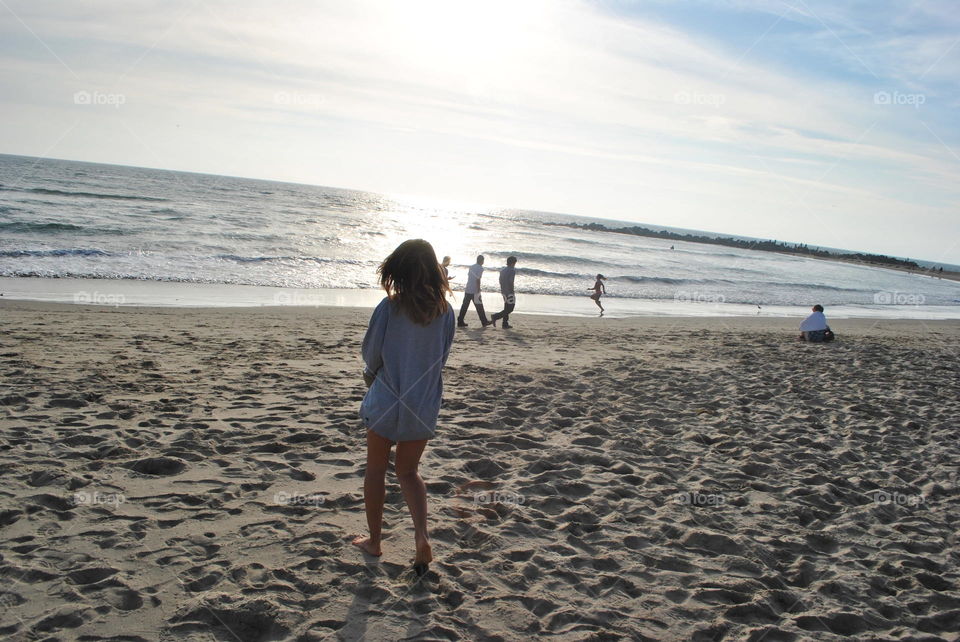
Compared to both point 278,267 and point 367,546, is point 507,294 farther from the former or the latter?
point 278,267

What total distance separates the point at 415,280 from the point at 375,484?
110cm

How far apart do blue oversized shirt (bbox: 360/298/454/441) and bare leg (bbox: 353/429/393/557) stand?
0.11 meters

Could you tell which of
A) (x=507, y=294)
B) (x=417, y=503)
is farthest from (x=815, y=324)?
(x=417, y=503)

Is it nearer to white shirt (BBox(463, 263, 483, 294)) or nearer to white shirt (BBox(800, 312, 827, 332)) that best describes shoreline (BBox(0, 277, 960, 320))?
white shirt (BBox(463, 263, 483, 294))

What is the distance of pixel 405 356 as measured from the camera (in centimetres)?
309

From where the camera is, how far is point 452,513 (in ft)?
13.1

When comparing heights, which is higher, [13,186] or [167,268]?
[13,186]

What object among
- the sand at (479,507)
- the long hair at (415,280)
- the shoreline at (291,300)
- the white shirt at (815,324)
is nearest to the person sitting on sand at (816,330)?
the white shirt at (815,324)

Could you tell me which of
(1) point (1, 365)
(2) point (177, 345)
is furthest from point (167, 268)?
(1) point (1, 365)

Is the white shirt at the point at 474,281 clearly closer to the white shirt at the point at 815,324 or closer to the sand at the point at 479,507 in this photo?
the sand at the point at 479,507

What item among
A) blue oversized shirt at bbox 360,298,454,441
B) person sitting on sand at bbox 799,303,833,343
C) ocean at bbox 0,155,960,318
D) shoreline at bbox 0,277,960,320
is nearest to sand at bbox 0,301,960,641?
blue oversized shirt at bbox 360,298,454,441

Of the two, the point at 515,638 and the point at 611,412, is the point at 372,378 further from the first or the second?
the point at 611,412

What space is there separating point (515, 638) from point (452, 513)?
4.00ft

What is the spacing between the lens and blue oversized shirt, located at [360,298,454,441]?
3.03 meters
